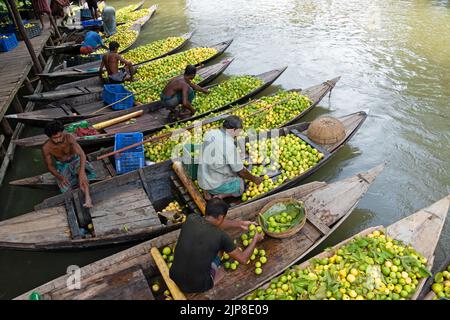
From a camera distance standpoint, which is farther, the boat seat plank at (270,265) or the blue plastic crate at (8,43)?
the blue plastic crate at (8,43)

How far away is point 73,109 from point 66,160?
143 inches

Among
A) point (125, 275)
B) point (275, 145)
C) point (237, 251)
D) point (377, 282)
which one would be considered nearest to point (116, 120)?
point (275, 145)

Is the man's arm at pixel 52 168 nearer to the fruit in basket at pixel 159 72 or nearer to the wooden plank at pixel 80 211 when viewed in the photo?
the wooden plank at pixel 80 211

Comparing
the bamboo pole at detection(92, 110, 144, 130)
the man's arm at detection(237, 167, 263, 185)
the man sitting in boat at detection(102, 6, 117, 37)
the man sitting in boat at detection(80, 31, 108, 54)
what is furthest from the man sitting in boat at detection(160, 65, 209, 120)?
the man sitting in boat at detection(102, 6, 117, 37)

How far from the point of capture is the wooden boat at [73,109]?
7.68 m

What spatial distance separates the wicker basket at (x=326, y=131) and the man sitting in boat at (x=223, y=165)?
1737 millimetres

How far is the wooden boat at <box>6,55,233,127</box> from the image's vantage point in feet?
25.2

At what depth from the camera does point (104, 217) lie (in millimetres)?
5285

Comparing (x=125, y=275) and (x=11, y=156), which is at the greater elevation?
(x=125, y=275)

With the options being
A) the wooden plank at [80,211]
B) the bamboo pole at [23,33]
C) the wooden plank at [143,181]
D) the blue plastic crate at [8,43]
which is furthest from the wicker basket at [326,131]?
the blue plastic crate at [8,43]

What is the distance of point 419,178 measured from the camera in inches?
277

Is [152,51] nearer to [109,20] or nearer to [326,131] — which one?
[109,20]

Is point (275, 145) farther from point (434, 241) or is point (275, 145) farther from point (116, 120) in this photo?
point (116, 120)

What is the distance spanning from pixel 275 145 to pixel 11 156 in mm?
6771
